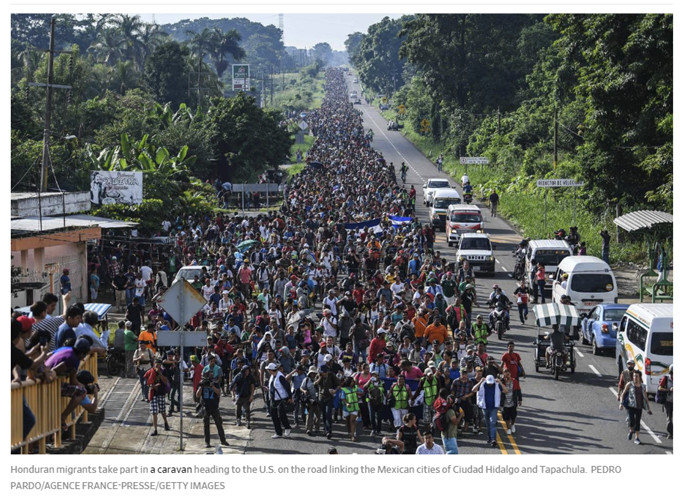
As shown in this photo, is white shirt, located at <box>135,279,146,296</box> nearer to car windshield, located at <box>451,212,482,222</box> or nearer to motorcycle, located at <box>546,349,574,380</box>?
motorcycle, located at <box>546,349,574,380</box>

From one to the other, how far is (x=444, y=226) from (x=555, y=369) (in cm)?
2698

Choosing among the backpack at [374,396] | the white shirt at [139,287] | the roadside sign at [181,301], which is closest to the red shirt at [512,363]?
the backpack at [374,396]

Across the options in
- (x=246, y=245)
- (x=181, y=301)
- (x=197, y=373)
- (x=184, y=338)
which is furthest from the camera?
(x=246, y=245)

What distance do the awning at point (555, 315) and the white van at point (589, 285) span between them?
199 inches

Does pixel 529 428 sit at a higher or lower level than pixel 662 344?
lower

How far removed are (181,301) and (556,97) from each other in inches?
2168

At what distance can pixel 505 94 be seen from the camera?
3393 inches

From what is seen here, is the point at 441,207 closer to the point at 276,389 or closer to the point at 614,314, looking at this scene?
the point at 614,314

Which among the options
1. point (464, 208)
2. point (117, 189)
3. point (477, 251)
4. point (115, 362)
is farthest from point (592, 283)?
point (117, 189)

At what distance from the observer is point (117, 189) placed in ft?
133

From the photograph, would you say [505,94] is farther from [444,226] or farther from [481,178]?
[444,226]

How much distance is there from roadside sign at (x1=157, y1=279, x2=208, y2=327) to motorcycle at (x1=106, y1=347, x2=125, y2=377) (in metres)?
6.93

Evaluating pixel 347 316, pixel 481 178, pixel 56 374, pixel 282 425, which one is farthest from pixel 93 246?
pixel 481 178

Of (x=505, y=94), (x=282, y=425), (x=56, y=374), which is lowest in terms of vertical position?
(x=282, y=425)
